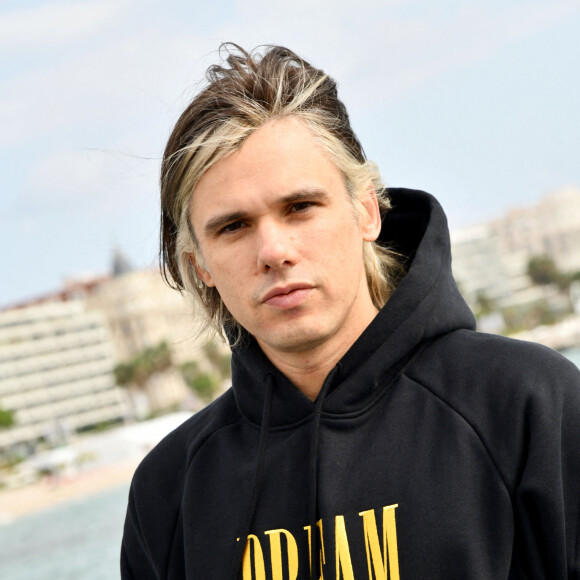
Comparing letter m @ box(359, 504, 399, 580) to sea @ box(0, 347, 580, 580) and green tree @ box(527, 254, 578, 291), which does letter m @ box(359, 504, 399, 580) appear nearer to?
sea @ box(0, 347, 580, 580)

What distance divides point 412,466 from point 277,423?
1.07 feet

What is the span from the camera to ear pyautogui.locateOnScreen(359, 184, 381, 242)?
176 centimetres

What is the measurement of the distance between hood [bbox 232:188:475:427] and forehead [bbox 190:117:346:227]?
→ 0.21 m

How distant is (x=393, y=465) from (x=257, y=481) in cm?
27

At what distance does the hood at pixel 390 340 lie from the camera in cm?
163

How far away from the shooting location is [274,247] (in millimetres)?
1550

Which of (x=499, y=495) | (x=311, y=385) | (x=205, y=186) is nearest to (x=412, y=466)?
(x=499, y=495)

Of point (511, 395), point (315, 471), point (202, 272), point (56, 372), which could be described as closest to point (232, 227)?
point (202, 272)

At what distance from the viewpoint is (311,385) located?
1.73 metres

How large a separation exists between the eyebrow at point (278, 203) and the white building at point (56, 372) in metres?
79.9

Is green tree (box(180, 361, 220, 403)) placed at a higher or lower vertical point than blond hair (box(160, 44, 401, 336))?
lower

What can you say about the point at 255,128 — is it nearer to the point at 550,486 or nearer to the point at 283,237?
the point at 283,237

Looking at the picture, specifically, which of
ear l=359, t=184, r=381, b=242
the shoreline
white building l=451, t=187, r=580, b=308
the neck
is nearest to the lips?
the neck

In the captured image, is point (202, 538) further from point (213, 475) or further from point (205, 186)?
point (205, 186)
